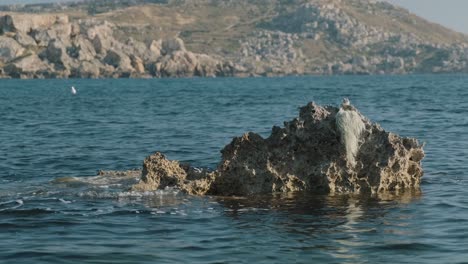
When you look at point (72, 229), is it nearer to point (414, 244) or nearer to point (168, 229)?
point (168, 229)

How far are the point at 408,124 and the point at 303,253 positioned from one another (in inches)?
1168

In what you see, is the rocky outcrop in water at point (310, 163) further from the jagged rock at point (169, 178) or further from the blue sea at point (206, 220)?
the blue sea at point (206, 220)

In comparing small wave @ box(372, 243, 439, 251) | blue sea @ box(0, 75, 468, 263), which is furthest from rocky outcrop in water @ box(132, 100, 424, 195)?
small wave @ box(372, 243, 439, 251)

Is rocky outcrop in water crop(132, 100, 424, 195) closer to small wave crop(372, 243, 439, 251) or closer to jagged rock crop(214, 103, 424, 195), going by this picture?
jagged rock crop(214, 103, 424, 195)

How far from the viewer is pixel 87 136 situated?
36.5 meters

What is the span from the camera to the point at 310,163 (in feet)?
63.7

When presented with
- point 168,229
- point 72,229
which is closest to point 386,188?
point 168,229

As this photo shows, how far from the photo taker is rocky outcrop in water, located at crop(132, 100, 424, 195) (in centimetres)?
1917

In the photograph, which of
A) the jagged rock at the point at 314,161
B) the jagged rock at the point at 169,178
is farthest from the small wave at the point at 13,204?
the jagged rock at the point at 314,161

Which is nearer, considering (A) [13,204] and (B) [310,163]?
(A) [13,204]

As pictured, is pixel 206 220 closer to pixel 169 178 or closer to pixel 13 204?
pixel 169 178

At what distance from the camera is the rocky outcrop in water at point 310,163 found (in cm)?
1917

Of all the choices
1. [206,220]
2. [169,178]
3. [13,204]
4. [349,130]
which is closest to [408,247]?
[206,220]

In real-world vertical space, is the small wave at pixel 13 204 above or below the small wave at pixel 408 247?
below
